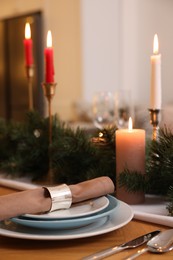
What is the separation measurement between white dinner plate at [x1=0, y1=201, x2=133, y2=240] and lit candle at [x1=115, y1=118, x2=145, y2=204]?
102 mm

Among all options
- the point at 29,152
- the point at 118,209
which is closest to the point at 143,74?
the point at 29,152

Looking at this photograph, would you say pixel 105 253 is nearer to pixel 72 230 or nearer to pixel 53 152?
pixel 72 230

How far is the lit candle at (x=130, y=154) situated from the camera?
0.70m

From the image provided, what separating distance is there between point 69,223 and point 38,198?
0.06 metres

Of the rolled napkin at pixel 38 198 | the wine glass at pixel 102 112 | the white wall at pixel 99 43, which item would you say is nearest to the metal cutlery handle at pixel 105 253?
the rolled napkin at pixel 38 198

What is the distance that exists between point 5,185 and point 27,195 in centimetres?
33

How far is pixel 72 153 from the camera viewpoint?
84 centimetres

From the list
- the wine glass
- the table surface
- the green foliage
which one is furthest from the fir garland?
the wine glass

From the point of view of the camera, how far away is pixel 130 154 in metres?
0.70

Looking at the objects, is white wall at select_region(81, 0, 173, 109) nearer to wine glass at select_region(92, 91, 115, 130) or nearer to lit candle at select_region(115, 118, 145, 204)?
wine glass at select_region(92, 91, 115, 130)

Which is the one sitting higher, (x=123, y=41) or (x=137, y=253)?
(x=123, y=41)

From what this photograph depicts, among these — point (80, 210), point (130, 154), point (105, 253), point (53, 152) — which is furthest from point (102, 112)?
point (105, 253)

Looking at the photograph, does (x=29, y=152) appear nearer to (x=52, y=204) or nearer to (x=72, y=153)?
(x=72, y=153)

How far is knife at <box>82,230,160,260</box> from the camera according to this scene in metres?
0.49
